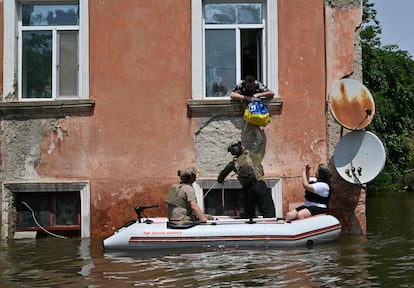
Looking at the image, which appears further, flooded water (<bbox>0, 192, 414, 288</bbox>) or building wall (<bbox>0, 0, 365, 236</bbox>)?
building wall (<bbox>0, 0, 365, 236</bbox>)

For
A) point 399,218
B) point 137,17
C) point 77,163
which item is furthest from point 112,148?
point 399,218

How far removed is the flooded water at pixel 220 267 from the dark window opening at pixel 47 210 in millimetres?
1088

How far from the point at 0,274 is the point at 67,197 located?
368 centimetres

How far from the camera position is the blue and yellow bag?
10906 millimetres

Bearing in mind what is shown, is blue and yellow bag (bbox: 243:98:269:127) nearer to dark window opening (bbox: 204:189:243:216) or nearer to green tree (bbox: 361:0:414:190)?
dark window opening (bbox: 204:189:243:216)

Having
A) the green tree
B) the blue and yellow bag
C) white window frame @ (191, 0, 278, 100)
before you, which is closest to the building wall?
white window frame @ (191, 0, 278, 100)

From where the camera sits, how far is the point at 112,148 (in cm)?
1134

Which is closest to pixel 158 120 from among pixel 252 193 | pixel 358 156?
pixel 252 193

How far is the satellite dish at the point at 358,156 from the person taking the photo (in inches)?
422

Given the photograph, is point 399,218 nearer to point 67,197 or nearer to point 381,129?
point 67,197

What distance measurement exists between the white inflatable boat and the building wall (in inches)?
65.4

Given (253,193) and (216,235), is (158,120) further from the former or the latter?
(216,235)

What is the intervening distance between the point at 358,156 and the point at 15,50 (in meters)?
6.30

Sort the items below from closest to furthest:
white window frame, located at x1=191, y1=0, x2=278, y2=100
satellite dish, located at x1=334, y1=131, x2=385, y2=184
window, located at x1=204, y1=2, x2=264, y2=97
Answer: satellite dish, located at x1=334, y1=131, x2=385, y2=184 → white window frame, located at x1=191, y1=0, x2=278, y2=100 → window, located at x1=204, y1=2, x2=264, y2=97
